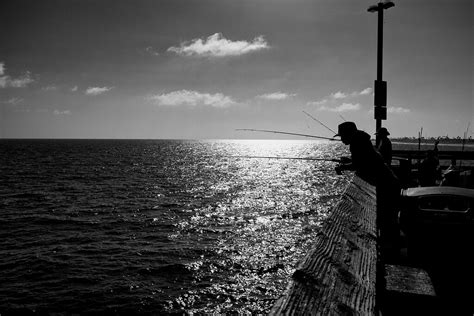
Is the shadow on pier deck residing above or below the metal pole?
below

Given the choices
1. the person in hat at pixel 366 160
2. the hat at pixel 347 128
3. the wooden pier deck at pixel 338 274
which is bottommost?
the wooden pier deck at pixel 338 274

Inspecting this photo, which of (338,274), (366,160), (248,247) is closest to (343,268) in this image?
(338,274)

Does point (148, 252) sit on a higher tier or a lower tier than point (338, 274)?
lower

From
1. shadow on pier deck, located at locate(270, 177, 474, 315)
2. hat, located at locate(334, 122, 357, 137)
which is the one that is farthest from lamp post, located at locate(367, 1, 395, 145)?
shadow on pier deck, located at locate(270, 177, 474, 315)

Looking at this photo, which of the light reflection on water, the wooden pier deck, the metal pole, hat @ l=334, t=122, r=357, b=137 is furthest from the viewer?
the light reflection on water

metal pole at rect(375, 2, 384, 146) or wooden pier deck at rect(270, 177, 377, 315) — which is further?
metal pole at rect(375, 2, 384, 146)

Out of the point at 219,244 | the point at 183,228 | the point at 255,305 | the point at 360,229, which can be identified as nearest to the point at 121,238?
the point at 183,228

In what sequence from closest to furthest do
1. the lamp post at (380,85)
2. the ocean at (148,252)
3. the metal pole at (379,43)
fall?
the lamp post at (380,85), the metal pole at (379,43), the ocean at (148,252)

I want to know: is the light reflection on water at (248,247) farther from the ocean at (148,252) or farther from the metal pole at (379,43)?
the metal pole at (379,43)

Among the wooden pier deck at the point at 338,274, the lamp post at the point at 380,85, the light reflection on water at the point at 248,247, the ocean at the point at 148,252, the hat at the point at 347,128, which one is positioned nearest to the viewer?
the wooden pier deck at the point at 338,274

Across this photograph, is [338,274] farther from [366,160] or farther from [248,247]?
[248,247]

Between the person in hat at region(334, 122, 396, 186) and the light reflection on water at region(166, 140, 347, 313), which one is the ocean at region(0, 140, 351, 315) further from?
the person in hat at region(334, 122, 396, 186)

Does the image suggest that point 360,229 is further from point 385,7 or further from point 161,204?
point 161,204

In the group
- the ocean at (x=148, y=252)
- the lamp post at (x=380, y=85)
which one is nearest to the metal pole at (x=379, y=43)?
the lamp post at (x=380, y=85)
